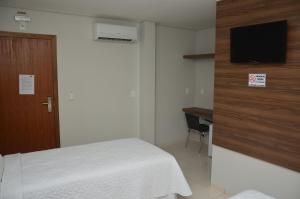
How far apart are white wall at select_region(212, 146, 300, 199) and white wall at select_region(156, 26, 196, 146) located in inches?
76.9

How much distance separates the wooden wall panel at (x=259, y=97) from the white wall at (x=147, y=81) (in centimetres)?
169

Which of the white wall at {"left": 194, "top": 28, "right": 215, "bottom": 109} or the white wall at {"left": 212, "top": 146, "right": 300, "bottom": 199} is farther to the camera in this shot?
the white wall at {"left": 194, "top": 28, "right": 215, "bottom": 109}

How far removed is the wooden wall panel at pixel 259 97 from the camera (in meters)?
2.31

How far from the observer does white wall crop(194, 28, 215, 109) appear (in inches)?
197

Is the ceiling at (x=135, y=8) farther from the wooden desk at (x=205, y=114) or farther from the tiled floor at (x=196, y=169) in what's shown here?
the tiled floor at (x=196, y=169)

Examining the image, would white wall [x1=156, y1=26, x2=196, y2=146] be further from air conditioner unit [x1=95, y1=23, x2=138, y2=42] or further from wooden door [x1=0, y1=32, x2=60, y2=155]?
wooden door [x1=0, y1=32, x2=60, y2=155]

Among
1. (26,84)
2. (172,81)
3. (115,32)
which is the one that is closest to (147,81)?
(172,81)

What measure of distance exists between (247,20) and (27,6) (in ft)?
9.58

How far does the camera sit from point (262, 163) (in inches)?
104

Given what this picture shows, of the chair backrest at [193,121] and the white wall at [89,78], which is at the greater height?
the white wall at [89,78]

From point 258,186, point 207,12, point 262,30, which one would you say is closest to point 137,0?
point 207,12

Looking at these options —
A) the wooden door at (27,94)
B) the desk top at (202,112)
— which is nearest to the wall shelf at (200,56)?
the desk top at (202,112)

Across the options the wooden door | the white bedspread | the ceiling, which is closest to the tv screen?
the ceiling

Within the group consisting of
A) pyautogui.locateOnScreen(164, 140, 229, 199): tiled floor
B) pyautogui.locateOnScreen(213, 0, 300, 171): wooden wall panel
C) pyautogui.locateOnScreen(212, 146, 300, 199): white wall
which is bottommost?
pyautogui.locateOnScreen(164, 140, 229, 199): tiled floor
